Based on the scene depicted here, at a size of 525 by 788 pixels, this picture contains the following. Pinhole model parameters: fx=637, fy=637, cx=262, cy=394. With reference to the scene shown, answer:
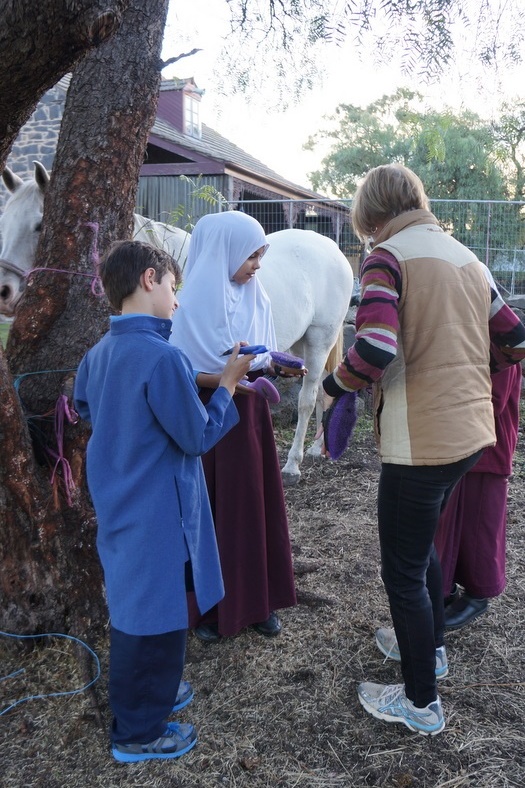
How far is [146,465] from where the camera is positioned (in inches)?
74.9

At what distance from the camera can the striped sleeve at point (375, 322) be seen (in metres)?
1.97

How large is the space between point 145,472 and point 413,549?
0.92 metres

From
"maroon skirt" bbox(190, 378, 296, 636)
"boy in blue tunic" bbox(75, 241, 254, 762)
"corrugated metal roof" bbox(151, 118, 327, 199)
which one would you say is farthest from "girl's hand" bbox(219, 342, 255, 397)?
"corrugated metal roof" bbox(151, 118, 327, 199)

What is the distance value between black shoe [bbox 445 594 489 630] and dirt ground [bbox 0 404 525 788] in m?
0.06

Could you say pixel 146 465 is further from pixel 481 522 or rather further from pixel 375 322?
pixel 481 522

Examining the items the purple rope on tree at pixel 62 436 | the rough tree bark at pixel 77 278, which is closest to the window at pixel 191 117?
the rough tree bark at pixel 77 278

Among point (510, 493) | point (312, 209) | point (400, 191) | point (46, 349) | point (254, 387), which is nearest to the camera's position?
point (400, 191)

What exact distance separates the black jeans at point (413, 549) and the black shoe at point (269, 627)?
775 millimetres

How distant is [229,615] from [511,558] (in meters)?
1.94

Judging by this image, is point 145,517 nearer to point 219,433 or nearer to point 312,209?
point 219,433

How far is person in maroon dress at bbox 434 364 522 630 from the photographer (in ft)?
9.36

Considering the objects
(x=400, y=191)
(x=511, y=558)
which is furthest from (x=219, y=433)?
(x=511, y=558)

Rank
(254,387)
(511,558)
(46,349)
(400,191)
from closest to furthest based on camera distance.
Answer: (400,191) < (254,387) < (46,349) < (511,558)

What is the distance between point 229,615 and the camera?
2.77 meters
